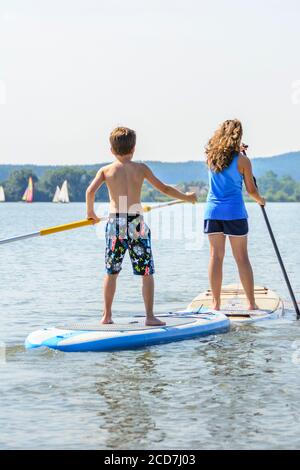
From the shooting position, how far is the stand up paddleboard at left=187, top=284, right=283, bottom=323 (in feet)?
35.2

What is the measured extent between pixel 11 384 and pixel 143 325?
6.79 ft

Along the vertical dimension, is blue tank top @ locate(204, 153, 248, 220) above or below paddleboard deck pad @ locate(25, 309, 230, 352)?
above

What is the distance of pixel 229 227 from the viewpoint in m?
10.5

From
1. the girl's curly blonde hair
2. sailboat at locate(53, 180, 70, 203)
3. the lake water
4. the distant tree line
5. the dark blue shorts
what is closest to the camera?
the lake water

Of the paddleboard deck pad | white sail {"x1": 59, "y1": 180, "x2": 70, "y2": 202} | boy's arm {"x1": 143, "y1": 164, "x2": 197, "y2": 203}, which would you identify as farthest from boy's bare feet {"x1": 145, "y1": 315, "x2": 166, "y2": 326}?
white sail {"x1": 59, "y1": 180, "x2": 70, "y2": 202}

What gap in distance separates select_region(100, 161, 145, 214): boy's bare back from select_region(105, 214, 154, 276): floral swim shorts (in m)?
0.08

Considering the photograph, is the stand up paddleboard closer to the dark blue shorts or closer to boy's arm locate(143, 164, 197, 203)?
the dark blue shorts

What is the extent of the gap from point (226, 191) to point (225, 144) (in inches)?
18.9

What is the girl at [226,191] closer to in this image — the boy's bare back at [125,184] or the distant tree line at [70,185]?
the boy's bare back at [125,184]

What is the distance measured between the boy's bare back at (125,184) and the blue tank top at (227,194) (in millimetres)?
1366

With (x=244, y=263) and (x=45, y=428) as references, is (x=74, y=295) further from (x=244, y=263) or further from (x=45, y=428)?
(x=45, y=428)

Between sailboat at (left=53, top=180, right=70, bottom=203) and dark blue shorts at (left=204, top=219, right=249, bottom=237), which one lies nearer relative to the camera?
dark blue shorts at (left=204, top=219, right=249, bottom=237)

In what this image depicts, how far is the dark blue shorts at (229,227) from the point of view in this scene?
1048cm

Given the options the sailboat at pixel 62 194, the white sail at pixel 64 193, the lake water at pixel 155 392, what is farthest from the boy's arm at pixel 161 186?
the sailboat at pixel 62 194
